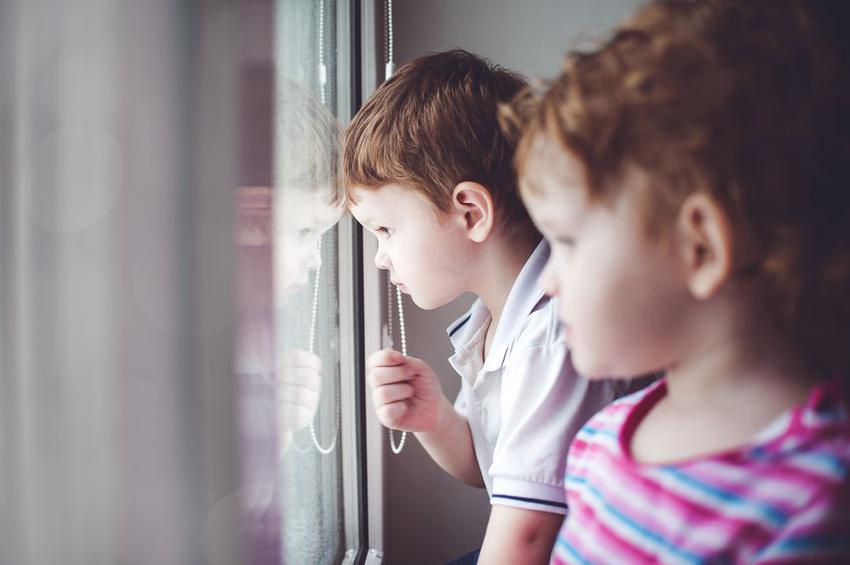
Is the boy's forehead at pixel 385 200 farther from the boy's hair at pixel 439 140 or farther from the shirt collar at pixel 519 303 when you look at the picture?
the shirt collar at pixel 519 303

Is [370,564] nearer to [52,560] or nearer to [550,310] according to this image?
[550,310]

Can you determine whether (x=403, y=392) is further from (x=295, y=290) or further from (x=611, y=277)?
(x=611, y=277)

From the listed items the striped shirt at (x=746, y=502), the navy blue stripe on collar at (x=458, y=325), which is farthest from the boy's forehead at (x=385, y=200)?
the striped shirt at (x=746, y=502)

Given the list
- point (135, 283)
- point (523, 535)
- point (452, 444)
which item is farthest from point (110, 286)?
point (452, 444)

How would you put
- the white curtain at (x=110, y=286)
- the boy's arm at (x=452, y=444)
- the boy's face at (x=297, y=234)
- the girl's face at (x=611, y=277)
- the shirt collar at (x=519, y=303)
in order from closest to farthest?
the white curtain at (x=110, y=286), the girl's face at (x=611, y=277), the boy's face at (x=297, y=234), the shirt collar at (x=519, y=303), the boy's arm at (x=452, y=444)

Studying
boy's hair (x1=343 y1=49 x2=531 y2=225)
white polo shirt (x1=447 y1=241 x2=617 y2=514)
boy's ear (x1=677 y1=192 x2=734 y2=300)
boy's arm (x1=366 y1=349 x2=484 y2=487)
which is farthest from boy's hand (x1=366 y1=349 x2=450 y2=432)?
boy's ear (x1=677 y1=192 x2=734 y2=300)

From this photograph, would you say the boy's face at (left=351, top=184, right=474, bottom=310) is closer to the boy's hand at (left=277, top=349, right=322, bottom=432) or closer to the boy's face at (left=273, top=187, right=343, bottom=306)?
the boy's face at (left=273, top=187, right=343, bottom=306)

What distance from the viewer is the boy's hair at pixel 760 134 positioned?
1.48 ft

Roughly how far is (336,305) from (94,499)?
0.68m

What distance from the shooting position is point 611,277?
49 centimetres

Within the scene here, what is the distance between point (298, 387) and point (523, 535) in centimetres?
32

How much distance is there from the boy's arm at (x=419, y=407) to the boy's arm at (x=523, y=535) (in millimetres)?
231

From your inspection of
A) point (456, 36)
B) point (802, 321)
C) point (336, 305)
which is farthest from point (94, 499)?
point (456, 36)

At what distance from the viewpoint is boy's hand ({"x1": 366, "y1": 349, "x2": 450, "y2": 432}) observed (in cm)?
88
